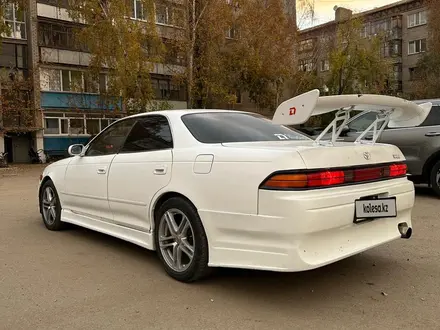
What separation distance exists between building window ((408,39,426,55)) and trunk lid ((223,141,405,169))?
44.4m

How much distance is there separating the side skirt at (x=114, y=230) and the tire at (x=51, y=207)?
0.21 meters

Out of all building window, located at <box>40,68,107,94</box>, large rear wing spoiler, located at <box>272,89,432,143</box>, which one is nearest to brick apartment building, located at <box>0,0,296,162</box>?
building window, located at <box>40,68,107,94</box>

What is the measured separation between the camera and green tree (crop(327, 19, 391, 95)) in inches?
1092

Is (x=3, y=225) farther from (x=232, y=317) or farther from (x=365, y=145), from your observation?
(x=365, y=145)

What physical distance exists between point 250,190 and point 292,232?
433 millimetres

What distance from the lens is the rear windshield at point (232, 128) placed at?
4.00 m

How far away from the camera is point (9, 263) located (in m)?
4.51

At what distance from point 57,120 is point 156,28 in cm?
1112

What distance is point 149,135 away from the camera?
14.8ft

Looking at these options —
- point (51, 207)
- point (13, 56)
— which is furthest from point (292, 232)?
point (13, 56)

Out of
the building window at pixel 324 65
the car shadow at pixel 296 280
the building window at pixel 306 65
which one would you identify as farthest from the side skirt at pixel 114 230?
the building window at pixel 324 65

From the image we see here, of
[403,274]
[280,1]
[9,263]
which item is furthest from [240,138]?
[280,1]

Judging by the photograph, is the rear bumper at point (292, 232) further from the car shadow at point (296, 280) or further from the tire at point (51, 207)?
the tire at point (51, 207)

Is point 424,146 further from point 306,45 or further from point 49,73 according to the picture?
point 49,73
